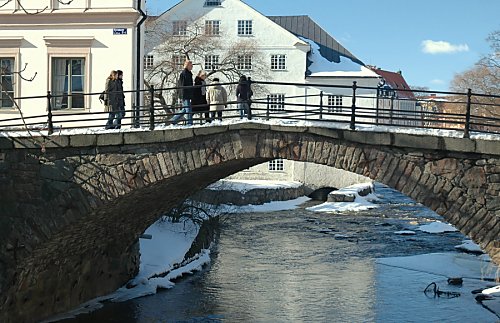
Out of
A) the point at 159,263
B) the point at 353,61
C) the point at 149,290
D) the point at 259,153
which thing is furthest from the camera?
the point at 353,61

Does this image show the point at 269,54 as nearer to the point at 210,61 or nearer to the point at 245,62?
the point at 245,62

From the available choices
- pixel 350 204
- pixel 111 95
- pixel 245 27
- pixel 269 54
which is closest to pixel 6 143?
pixel 111 95

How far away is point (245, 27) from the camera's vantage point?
131 ft

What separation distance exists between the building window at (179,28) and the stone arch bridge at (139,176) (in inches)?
924

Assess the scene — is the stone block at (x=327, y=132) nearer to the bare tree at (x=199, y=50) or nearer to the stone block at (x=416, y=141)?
the stone block at (x=416, y=141)

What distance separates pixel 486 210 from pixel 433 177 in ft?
3.16

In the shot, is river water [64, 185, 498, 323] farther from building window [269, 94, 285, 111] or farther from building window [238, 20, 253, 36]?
building window [238, 20, 253, 36]

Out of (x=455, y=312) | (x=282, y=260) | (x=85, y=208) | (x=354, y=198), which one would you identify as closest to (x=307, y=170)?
(x=354, y=198)

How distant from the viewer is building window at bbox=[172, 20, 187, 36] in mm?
38469

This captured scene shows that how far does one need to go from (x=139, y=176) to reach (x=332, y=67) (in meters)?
28.1

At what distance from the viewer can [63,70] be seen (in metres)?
17.1

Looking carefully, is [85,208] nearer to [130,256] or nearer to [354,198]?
[130,256]

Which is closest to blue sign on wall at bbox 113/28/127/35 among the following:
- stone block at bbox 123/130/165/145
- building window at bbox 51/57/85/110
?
building window at bbox 51/57/85/110

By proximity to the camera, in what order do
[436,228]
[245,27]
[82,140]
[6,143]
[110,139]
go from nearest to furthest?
[110,139]
[82,140]
[6,143]
[436,228]
[245,27]
